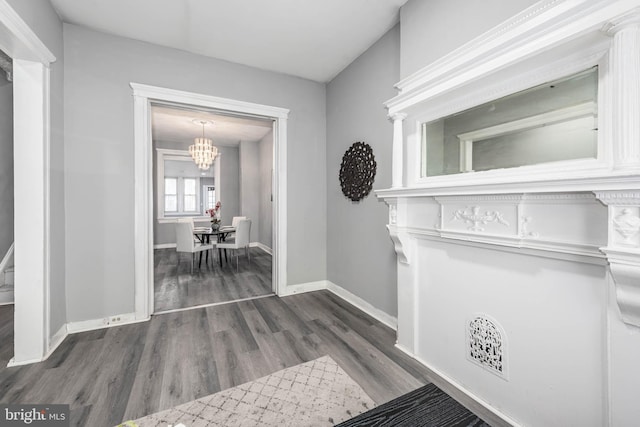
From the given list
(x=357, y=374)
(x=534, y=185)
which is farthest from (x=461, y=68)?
(x=357, y=374)

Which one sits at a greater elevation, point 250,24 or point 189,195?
point 250,24

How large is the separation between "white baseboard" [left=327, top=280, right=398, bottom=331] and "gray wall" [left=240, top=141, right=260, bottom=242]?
389 centimetres

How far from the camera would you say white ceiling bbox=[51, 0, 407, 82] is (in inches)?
84.7

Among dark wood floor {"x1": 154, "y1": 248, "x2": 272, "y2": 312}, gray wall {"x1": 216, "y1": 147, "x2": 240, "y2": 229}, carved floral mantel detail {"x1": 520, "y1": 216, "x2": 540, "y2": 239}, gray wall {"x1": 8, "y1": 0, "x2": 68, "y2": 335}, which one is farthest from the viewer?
gray wall {"x1": 216, "y1": 147, "x2": 240, "y2": 229}

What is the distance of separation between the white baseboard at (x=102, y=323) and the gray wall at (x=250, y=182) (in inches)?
164

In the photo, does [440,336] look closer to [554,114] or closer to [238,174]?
[554,114]

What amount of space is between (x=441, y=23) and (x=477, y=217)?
137cm

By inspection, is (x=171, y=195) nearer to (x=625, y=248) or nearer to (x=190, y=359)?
(x=190, y=359)

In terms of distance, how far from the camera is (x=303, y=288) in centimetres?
347

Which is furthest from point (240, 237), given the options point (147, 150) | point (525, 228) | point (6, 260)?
point (525, 228)

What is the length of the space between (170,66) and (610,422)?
3.98 metres

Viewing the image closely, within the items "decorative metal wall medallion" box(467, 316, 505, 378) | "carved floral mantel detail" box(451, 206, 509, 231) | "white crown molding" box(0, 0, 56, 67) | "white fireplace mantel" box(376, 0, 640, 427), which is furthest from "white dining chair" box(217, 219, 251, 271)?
"decorative metal wall medallion" box(467, 316, 505, 378)
